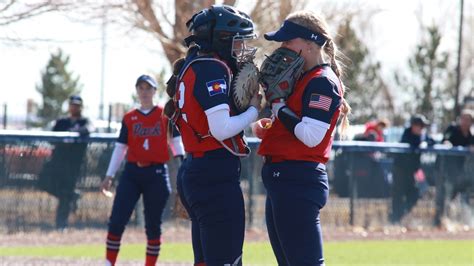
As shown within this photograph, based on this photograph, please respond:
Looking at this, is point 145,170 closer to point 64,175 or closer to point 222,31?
point 222,31

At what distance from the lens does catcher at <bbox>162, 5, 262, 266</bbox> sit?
6668mm

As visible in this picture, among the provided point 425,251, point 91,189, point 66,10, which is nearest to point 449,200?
point 425,251

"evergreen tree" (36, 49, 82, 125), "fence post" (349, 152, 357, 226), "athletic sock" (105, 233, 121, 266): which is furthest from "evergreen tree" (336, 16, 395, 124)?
"athletic sock" (105, 233, 121, 266)

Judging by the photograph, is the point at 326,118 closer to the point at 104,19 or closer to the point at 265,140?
the point at 265,140

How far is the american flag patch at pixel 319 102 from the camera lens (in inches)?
262

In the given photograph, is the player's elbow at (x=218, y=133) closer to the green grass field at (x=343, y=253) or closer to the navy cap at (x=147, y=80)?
the navy cap at (x=147, y=80)

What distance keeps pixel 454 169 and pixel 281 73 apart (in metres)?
13.6

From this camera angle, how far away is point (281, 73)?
6727 mm

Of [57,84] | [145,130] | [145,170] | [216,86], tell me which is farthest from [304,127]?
[57,84]

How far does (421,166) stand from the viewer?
757 inches

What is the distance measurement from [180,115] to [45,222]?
9370mm

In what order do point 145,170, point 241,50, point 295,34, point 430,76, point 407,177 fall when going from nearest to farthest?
1. point 295,34
2. point 241,50
3. point 145,170
4. point 407,177
5. point 430,76

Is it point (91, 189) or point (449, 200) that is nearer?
point (91, 189)

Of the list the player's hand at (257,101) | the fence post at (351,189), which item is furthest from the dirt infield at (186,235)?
the player's hand at (257,101)
